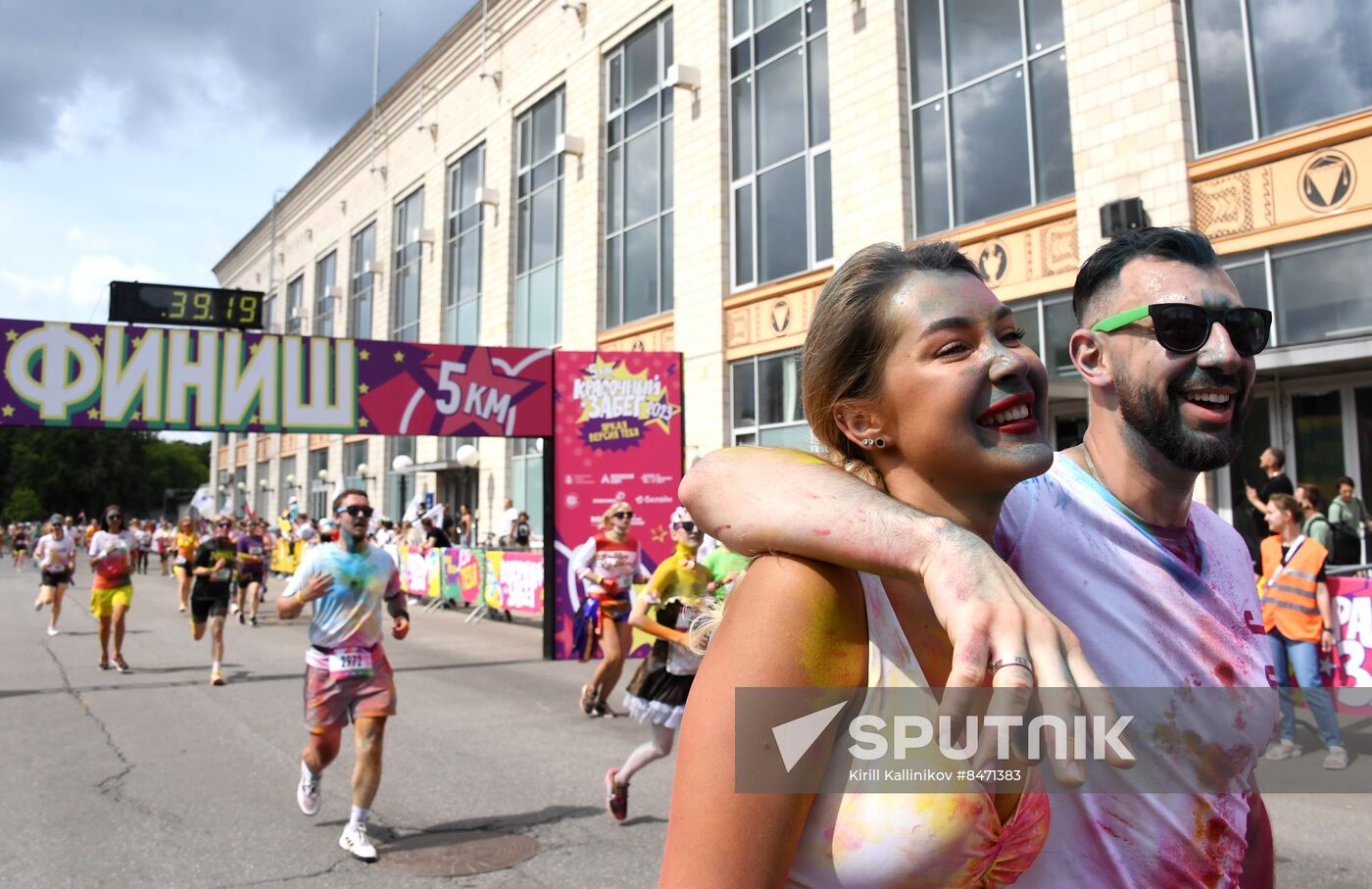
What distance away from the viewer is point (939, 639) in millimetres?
1354

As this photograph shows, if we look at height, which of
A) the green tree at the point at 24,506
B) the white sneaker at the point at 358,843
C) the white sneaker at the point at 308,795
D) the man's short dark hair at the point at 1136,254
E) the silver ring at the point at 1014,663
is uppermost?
the green tree at the point at 24,506

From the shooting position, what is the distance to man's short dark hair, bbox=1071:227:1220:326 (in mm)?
1979

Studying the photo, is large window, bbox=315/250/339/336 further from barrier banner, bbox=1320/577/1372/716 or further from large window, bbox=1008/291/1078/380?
barrier banner, bbox=1320/577/1372/716

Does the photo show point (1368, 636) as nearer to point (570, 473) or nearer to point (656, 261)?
point (570, 473)

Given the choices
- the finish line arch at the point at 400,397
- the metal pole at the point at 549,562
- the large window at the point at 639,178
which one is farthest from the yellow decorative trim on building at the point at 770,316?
the metal pole at the point at 549,562

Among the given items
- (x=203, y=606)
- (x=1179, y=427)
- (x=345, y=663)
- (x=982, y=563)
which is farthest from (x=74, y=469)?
(x=982, y=563)

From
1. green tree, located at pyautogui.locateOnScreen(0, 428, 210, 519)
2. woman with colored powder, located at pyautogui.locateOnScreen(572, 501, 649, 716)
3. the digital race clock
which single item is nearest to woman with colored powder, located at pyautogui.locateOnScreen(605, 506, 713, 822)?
woman with colored powder, located at pyautogui.locateOnScreen(572, 501, 649, 716)

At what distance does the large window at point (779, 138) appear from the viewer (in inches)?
683

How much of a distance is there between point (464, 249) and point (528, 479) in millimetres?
8111

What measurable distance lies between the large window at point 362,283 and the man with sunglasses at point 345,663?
2954cm

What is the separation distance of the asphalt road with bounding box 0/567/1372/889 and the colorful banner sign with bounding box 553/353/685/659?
2553 mm

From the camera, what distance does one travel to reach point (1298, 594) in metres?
7.34

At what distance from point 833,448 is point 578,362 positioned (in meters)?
12.6

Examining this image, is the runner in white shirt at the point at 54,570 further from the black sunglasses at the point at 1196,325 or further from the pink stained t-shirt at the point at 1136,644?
the black sunglasses at the point at 1196,325
